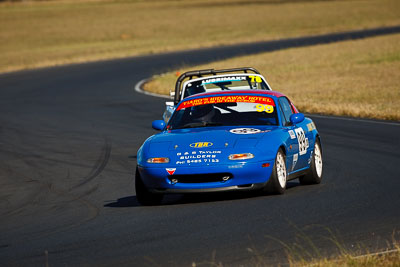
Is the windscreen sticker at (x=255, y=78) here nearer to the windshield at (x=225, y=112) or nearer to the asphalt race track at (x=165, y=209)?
the asphalt race track at (x=165, y=209)

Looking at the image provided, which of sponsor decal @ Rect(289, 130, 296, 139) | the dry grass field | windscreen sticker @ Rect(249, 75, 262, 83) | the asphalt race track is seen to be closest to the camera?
the asphalt race track

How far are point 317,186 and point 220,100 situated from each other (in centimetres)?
163

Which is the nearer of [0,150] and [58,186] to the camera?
[58,186]

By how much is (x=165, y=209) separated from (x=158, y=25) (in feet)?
234

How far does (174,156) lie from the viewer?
10203mm

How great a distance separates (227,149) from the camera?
1014 cm

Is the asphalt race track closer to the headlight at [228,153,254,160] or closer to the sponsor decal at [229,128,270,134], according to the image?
the headlight at [228,153,254,160]

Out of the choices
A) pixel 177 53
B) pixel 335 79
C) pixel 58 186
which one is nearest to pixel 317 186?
pixel 58 186

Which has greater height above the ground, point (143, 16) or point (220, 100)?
point (220, 100)

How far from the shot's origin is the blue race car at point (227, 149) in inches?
396

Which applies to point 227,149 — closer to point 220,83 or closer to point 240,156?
point 240,156

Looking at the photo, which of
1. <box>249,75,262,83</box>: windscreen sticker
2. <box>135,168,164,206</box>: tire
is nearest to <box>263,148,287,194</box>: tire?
<box>135,168,164,206</box>: tire

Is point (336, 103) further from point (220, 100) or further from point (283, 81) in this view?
point (220, 100)

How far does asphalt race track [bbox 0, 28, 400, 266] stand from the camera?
761 centimetres
